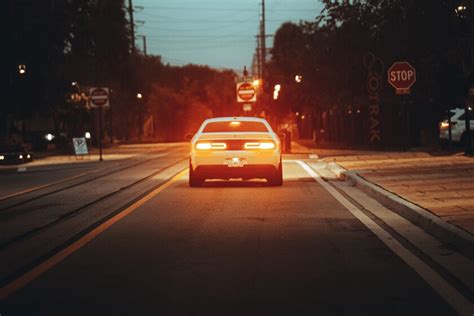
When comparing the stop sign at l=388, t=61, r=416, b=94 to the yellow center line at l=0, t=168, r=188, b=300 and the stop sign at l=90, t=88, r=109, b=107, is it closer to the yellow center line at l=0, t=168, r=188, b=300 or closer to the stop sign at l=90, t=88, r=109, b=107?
the yellow center line at l=0, t=168, r=188, b=300

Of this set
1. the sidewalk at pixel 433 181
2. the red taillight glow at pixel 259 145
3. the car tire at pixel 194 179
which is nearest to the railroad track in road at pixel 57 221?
the car tire at pixel 194 179

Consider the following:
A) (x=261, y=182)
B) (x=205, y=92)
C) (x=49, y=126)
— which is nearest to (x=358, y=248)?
(x=261, y=182)

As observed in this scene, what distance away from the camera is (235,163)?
18906mm

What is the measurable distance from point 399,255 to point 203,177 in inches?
394

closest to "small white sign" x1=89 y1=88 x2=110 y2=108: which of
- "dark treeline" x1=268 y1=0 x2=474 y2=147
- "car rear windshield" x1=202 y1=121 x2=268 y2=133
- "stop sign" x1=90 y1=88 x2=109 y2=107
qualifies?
"stop sign" x1=90 y1=88 x2=109 y2=107

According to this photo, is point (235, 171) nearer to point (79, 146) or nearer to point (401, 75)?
point (401, 75)

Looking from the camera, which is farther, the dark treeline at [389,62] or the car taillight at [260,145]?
the dark treeline at [389,62]

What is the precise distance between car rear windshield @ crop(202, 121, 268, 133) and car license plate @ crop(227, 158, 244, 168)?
55.5 inches

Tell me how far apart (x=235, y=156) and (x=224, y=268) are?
10158 millimetres

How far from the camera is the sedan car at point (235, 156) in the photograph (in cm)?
1892

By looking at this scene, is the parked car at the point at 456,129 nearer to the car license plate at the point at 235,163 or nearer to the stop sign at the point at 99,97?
the stop sign at the point at 99,97

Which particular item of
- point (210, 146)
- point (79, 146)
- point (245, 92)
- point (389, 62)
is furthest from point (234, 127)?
point (245, 92)

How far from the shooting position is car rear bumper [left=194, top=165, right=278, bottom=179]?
1891 centimetres

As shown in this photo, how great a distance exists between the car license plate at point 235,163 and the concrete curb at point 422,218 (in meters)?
2.71
